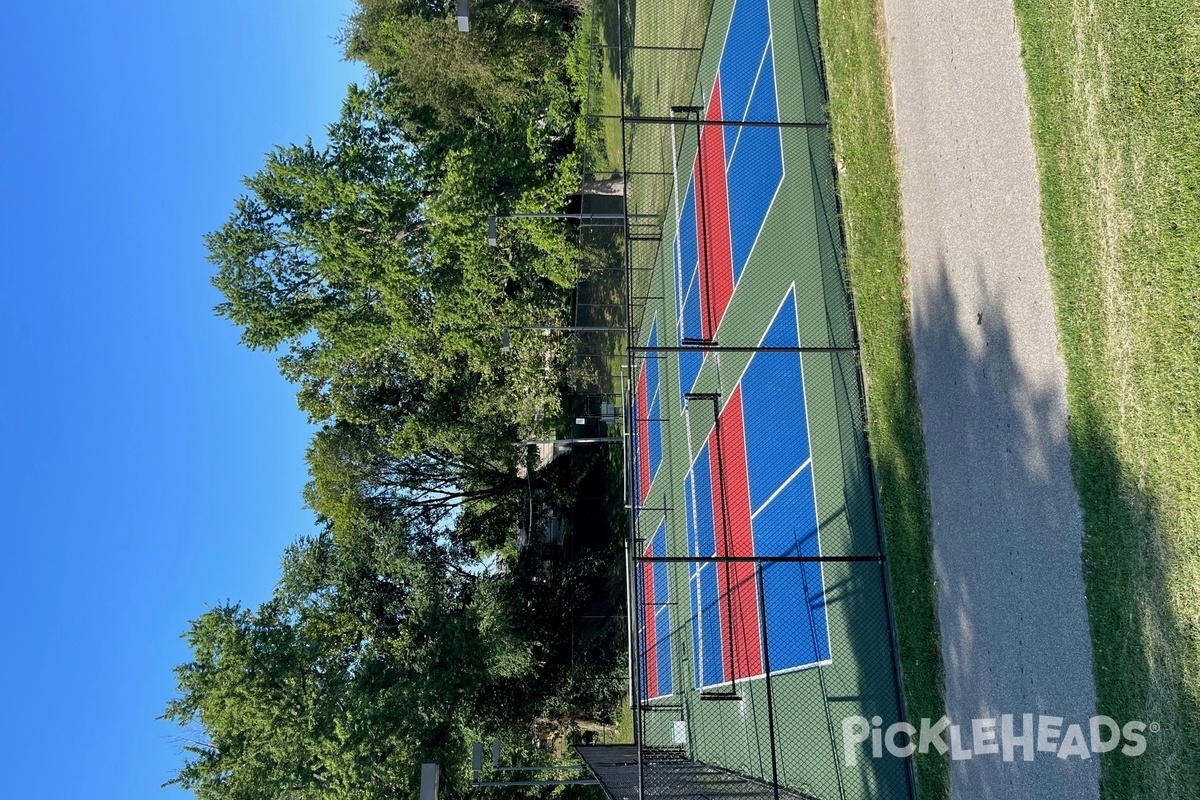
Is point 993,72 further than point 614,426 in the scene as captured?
No

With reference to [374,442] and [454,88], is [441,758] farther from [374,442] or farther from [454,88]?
[454,88]

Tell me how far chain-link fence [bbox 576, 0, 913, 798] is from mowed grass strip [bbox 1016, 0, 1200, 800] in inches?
131

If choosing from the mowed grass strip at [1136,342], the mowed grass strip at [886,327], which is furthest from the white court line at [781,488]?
the mowed grass strip at [1136,342]

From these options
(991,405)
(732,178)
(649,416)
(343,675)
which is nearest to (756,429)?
(732,178)

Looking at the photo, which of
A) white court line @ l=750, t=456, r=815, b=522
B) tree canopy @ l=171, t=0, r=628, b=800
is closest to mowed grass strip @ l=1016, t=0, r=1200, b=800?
white court line @ l=750, t=456, r=815, b=522

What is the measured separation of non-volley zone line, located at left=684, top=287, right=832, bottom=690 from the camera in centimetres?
1198

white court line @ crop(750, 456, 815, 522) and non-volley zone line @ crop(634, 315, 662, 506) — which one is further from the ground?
non-volley zone line @ crop(634, 315, 662, 506)

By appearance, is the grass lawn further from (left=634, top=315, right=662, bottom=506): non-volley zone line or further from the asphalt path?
(left=634, top=315, right=662, bottom=506): non-volley zone line

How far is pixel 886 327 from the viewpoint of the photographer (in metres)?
10.0

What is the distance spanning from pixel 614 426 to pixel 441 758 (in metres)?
9.71

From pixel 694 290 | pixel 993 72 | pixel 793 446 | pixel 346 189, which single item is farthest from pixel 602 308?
pixel 993 72

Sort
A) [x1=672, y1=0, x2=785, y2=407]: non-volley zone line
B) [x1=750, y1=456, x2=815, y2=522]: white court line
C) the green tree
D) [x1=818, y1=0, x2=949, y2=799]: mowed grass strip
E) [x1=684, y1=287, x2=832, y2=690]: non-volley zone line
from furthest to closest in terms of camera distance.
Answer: the green tree → [x1=672, y1=0, x2=785, y2=407]: non-volley zone line → [x1=750, y1=456, x2=815, y2=522]: white court line → [x1=684, y1=287, x2=832, y2=690]: non-volley zone line → [x1=818, y1=0, x2=949, y2=799]: mowed grass strip

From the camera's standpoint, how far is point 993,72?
8258 millimetres

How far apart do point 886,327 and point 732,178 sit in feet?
22.3
